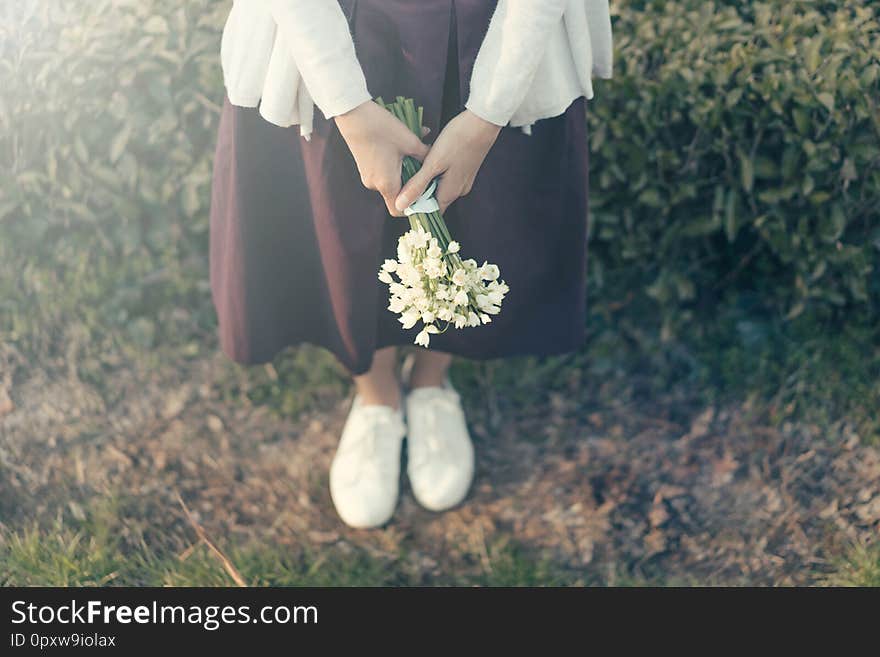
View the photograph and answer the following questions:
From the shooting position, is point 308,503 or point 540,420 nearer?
point 308,503

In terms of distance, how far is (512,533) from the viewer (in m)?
2.48

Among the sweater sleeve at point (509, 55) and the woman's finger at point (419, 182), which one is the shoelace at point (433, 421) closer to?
the woman's finger at point (419, 182)

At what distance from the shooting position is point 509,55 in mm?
1630

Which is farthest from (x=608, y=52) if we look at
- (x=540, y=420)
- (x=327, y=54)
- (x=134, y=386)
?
(x=134, y=386)

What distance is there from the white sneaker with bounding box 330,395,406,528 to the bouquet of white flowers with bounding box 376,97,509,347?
2.79 feet

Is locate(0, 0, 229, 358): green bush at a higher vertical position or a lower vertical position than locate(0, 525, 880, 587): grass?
higher

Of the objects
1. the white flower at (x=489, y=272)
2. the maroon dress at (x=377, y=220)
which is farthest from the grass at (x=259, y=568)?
the white flower at (x=489, y=272)

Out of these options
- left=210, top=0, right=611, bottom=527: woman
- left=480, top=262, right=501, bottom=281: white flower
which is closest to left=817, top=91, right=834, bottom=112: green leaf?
left=210, top=0, right=611, bottom=527: woman

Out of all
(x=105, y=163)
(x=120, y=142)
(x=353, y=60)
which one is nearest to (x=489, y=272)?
(x=353, y=60)

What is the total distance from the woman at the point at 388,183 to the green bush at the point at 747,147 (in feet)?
2.02

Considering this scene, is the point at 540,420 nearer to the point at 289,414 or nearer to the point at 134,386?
the point at 289,414

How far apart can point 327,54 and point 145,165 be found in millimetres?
1398

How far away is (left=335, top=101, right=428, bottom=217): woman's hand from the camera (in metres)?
1.67

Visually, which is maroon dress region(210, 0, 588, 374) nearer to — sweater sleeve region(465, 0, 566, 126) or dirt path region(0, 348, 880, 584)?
sweater sleeve region(465, 0, 566, 126)
